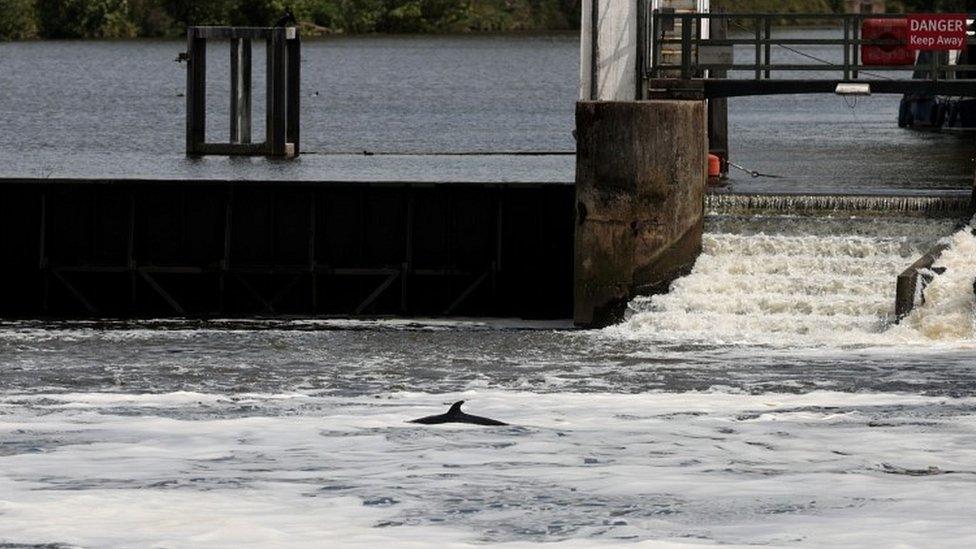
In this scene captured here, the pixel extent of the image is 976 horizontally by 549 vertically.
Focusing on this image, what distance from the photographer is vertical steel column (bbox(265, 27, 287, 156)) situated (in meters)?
41.8

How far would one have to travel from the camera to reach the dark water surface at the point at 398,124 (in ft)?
126

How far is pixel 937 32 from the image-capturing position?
31266 mm

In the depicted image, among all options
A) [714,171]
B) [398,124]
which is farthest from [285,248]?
[398,124]

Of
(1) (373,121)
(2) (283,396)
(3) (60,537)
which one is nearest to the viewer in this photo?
(3) (60,537)

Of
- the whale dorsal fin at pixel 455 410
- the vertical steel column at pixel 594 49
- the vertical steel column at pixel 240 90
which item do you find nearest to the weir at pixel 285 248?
the vertical steel column at pixel 594 49

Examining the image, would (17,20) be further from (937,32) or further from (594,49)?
(937,32)

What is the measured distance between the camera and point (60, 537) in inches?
646

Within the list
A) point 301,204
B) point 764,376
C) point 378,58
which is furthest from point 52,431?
point 378,58

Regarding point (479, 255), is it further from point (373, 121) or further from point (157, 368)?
point (373, 121)

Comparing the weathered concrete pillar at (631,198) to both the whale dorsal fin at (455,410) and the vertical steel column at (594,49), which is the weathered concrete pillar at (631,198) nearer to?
the vertical steel column at (594,49)

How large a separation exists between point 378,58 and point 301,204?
312ft

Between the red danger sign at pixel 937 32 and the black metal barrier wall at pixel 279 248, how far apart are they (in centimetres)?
555

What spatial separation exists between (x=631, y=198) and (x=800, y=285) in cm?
250

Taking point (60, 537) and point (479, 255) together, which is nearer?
point (60, 537)
